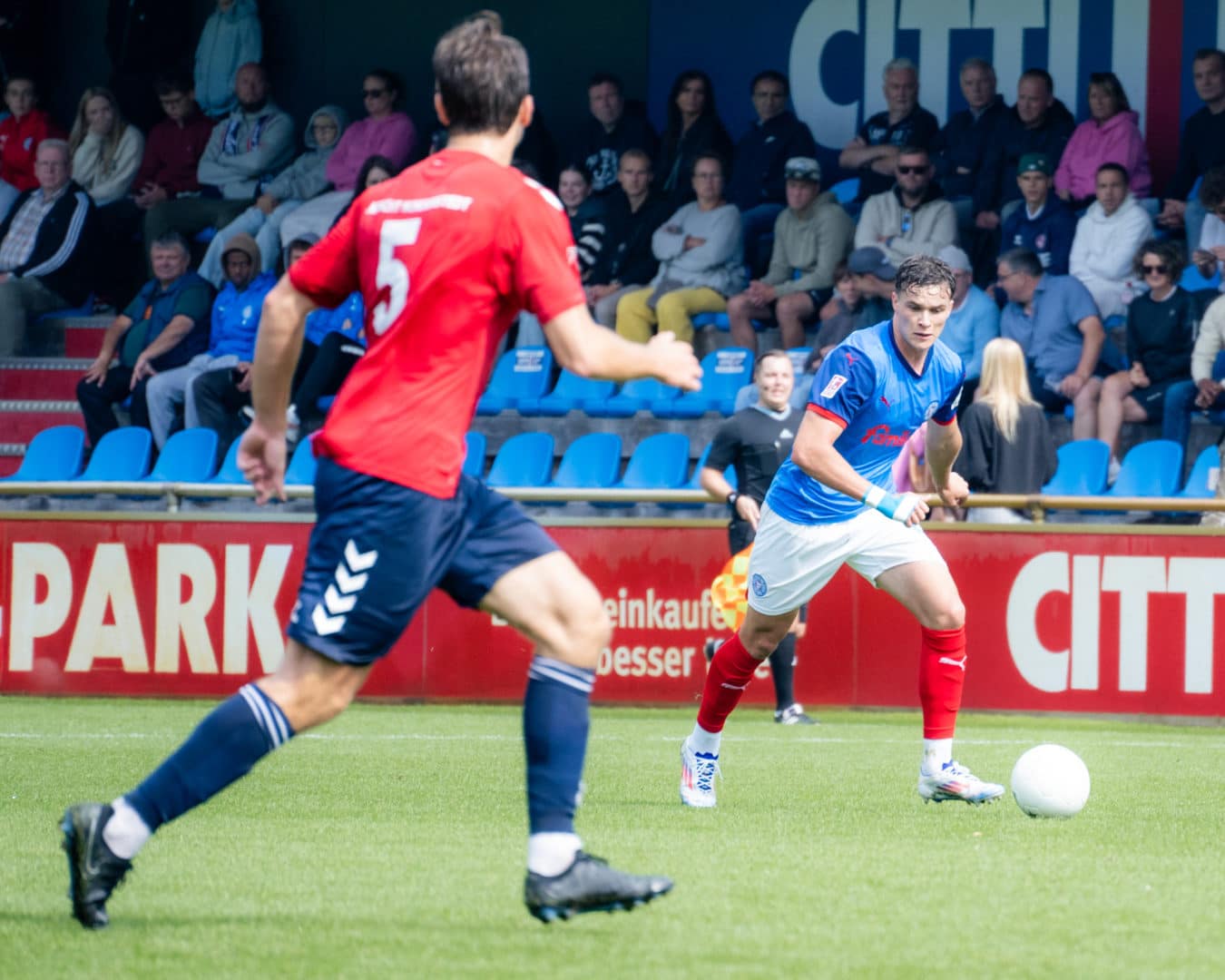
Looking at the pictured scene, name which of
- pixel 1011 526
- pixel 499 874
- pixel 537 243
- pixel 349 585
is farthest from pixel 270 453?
pixel 1011 526

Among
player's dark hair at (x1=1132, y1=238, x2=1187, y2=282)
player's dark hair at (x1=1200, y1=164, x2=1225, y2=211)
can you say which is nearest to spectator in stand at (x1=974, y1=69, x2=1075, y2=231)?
player's dark hair at (x1=1200, y1=164, x2=1225, y2=211)

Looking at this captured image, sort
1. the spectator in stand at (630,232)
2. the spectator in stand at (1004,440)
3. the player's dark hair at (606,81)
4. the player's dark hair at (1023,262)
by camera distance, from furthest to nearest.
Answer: the player's dark hair at (606,81) → the spectator in stand at (630,232) → the player's dark hair at (1023,262) → the spectator in stand at (1004,440)

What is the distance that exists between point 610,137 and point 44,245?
543 cm

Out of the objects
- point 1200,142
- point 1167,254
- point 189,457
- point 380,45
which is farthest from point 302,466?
point 1200,142

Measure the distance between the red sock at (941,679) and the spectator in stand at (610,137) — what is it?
977 centimetres

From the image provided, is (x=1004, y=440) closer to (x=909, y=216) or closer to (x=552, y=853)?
(x=909, y=216)

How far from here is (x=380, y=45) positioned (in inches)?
783

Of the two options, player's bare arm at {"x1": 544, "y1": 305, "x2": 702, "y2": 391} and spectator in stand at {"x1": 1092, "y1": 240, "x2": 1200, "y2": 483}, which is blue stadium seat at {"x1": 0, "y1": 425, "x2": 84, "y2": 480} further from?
player's bare arm at {"x1": 544, "y1": 305, "x2": 702, "y2": 391}

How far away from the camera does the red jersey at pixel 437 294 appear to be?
447 cm

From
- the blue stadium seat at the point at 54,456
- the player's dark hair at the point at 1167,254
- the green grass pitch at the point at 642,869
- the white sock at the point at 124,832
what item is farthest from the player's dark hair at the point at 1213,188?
the white sock at the point at 124,832

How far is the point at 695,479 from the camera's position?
46.7 ft

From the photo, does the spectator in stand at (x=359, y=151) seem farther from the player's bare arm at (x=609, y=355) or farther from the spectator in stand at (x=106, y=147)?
the player's bare arm at (x=609, y=355)

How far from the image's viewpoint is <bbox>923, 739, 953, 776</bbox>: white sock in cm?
732

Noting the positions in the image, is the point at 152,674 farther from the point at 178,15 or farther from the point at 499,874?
the point at 178,15
